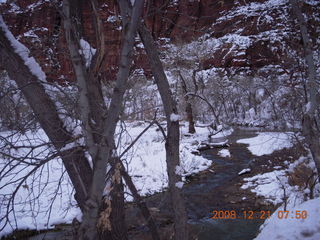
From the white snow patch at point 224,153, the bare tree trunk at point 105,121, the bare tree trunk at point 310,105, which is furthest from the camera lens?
the white snow patch at point 224,153

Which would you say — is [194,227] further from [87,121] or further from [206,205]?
[87,121]

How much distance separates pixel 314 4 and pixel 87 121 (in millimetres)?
6177

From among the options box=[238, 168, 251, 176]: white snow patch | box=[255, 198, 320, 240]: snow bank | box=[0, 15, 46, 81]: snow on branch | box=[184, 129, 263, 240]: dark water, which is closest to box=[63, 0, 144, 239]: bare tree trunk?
box=[0, 15, 46, 81]: snow on branch

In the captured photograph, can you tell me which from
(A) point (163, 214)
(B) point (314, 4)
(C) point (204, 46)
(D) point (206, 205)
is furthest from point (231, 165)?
(C) point (204, 46)

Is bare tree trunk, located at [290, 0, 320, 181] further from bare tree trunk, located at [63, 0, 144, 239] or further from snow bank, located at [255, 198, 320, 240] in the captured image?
bare tree trunk, located at [63, 0, 144, 239]

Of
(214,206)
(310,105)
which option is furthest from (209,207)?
(310,105)

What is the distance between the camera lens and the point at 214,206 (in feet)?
21.4

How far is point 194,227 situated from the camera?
5.46 metres

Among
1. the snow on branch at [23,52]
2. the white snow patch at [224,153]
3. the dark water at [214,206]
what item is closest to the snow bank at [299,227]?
the dark water at [214,206]

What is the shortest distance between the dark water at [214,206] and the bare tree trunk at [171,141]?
3086 mm

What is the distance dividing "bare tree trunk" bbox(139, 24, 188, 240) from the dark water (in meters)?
3.09

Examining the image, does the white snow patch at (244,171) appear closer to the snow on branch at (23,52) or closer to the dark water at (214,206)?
the dark water at (214,206)

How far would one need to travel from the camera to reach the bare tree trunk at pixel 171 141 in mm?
2338

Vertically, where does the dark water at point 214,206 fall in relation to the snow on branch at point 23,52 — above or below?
below
